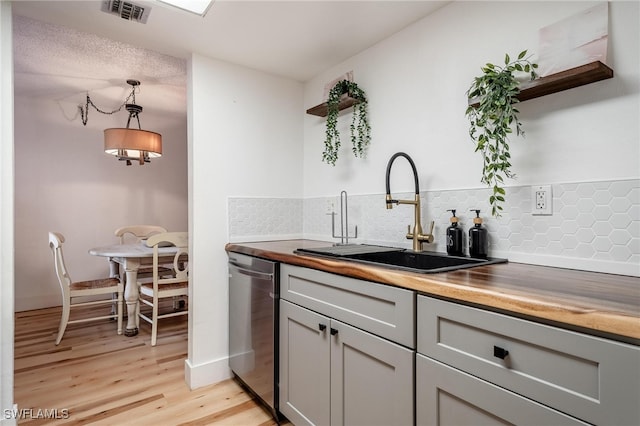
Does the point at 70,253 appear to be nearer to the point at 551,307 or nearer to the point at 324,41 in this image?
the point at 324,41

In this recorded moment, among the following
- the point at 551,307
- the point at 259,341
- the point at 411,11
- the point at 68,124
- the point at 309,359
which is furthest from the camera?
the point at 68,124

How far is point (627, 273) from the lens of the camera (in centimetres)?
112

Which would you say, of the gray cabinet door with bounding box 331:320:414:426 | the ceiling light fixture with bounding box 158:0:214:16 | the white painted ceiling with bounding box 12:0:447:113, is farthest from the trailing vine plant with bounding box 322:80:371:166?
the gray cabinet door with bounding box 331:320:414:426

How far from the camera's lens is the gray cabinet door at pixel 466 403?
2.59 feet

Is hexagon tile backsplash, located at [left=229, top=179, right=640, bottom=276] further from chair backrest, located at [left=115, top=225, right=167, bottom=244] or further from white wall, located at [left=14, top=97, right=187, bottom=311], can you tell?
white wall, located at [left=14, top=97, right=187, bottom=311]

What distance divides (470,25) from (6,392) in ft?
9.15

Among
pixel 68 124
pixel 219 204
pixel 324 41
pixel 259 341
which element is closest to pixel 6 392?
pixel 259 341

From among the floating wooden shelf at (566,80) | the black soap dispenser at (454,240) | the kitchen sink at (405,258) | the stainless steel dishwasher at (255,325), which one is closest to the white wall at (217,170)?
the stainless steel dishwasher at (255,325)

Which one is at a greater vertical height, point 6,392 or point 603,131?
point 603,131

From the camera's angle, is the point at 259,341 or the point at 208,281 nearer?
the point at 259,341

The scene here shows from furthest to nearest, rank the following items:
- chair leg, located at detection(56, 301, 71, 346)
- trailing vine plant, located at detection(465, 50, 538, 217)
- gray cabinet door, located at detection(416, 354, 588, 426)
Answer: chair leg, located at detection(56, 301, 71, 346) < trailing vine plant, located at detection(465, 50, 538, 217) < gray cabinet door, located at detection(416, 354, 588, 426)

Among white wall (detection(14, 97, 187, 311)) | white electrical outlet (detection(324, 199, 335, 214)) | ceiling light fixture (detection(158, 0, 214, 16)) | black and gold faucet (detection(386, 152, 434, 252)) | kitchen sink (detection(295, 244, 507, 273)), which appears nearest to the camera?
kitchen sink (detection(295, 244, 507, 273))

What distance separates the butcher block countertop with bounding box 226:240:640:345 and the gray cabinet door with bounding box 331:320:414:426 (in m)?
0.24

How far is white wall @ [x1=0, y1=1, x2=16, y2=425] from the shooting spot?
1554 mm
